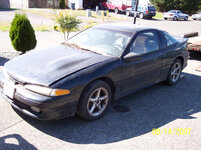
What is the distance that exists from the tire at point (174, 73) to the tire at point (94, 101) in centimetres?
229

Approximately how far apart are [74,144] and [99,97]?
37.9 inches

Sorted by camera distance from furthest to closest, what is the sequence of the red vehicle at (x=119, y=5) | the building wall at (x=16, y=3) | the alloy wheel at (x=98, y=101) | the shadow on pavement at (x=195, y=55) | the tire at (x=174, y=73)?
the red vehicle at (x=119, y=5), the building wall at (x=16, y=3), the shadow on pavement at (x=195, y=55), the tire at (x=174, y=73), the alloy wheel at (x=98, y=101)

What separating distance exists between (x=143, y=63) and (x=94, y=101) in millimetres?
1422

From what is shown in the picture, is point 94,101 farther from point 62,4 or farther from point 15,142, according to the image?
point 62,4

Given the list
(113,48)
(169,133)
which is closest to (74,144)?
(169,133)

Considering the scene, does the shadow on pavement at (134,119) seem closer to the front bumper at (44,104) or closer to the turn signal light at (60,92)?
the front bumper at (44,104)

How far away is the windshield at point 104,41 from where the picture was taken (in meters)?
4.23

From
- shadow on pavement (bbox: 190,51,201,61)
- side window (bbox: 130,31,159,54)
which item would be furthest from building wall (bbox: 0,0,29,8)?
side window (bbox: 130,31,159,54)

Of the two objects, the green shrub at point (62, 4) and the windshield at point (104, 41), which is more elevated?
the green shrub at point (62, 4)

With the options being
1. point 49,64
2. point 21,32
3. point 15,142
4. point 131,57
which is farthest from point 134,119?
point 21,32

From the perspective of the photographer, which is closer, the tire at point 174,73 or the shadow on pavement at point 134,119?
the shadow on pavement at point 134,119

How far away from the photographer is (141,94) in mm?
5152

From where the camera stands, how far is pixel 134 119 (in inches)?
157

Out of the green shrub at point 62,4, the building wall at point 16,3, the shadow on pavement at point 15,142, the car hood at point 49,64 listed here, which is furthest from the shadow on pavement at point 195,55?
the building wall at point 16,3
